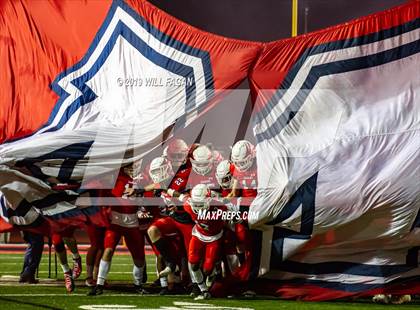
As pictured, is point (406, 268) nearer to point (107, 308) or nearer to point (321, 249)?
point (321, 249)

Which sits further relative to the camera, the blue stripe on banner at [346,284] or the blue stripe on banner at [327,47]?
the blue stripe on banner at [327,47]

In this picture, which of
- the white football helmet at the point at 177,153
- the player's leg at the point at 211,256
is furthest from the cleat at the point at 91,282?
the white football helmet at the point at 177,153

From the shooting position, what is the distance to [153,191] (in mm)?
8406

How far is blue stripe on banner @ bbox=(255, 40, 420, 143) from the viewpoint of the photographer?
8.07 meters

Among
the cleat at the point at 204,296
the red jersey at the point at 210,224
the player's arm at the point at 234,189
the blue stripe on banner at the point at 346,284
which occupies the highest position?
the player's arm at the point at 234,189

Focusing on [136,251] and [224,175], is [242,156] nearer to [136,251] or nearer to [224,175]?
[224,175]

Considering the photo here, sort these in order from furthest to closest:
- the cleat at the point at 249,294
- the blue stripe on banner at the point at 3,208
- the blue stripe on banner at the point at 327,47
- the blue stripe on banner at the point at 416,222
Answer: the blue stripe on banner at the point at 3,208 → the blue stripe on banner at the point at 327,47 → the cleat at the point at 249,294 → the blue stripe on banner at the point at 416,222

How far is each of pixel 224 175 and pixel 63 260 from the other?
5.24 feet

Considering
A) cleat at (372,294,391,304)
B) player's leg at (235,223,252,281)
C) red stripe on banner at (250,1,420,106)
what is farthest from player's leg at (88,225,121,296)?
cleat at (372,294,391,304)

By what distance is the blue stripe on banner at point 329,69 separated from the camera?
807 cm

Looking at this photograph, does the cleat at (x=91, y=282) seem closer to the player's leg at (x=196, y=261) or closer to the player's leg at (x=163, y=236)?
the player's leg at (x=163, y=236)

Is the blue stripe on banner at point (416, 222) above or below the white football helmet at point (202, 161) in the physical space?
below

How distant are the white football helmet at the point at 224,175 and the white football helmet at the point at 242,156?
90mm

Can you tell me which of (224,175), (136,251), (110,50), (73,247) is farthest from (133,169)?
(73,247)
